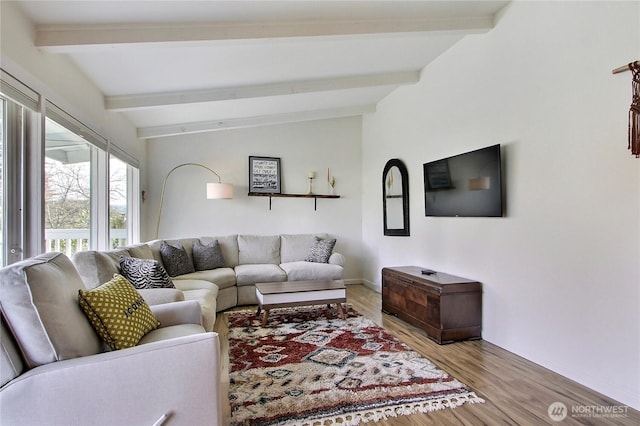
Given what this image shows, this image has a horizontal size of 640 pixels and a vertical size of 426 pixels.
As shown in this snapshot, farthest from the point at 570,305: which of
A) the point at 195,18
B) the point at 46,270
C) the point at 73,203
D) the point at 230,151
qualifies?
the point at 230,151

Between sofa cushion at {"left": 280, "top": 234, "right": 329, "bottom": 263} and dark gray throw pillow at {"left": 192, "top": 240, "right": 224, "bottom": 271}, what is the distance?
0.94 m

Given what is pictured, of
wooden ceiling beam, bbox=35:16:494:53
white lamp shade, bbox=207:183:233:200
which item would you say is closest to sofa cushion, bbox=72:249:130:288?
wooden ceiling beam, bbox=35:16:494:53

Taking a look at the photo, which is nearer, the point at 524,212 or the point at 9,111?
the point at 9,111

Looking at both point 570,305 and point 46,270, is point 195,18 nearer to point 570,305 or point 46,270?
point 46,270

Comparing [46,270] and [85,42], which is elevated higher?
[85,42]

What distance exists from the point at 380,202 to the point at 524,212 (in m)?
2.58

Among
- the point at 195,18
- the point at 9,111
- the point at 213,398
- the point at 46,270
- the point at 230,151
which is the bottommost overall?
the point at 213,398

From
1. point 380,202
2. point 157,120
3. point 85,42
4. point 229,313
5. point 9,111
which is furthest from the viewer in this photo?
point 380,202

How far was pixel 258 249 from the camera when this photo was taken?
4961 mm

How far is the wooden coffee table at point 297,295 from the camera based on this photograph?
3359 millimetres

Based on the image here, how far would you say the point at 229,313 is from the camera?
390 centimetres

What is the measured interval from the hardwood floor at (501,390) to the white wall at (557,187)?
12 centimetres

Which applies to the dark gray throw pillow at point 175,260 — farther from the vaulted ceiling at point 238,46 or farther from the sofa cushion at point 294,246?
the vaulted ceiling at point 238,46

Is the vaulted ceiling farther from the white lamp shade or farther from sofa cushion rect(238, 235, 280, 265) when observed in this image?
sofa cushion rect(238, 235, 280, 265)
